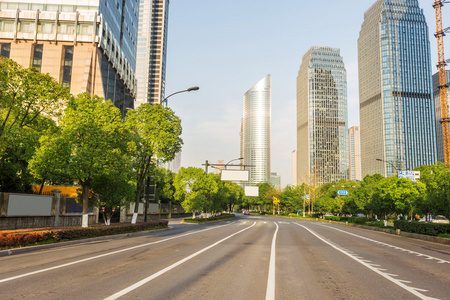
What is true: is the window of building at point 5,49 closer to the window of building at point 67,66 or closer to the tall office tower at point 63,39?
the tall office tower at point 63,39

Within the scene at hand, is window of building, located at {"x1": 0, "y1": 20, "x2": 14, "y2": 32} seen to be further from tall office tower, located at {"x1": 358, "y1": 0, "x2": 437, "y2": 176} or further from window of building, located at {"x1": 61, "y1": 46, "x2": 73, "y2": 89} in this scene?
tall office tower, located at {"x1": 358, "y1": 0, "x2": 437, "y2": 176}

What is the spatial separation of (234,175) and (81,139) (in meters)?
26.3

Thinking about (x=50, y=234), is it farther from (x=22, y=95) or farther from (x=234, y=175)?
(x=234, y=175)

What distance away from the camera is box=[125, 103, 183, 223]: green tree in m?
26.1

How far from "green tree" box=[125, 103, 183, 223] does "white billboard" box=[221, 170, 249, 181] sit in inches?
620

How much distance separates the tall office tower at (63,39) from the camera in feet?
205

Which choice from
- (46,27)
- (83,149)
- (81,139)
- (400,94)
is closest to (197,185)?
(81,139)

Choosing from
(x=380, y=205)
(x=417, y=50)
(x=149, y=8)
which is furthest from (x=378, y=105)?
(x=380, y=205)

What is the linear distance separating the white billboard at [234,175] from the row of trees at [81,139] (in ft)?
51.1

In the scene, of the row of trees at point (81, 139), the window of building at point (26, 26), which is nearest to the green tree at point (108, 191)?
the row of trees at point (81, 139)

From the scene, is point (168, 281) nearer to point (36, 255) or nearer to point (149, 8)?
point (36, 255)

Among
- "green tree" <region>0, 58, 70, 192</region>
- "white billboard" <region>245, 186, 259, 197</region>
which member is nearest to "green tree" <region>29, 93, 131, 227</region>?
"green tree" <region>0, 58, 70, 192</region>

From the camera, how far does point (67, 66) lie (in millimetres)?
62906

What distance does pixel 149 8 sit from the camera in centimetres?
17438
